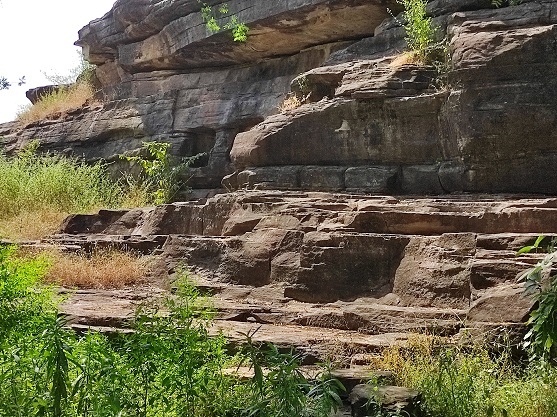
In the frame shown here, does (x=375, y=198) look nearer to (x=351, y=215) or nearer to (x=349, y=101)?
(x=351, y=215)

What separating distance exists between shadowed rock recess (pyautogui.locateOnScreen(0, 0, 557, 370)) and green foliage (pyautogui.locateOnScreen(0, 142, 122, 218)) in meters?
1.79

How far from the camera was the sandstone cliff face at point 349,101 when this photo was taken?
8.19 meters

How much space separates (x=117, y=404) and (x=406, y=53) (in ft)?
25.2

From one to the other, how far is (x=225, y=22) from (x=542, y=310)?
10620 millimetres

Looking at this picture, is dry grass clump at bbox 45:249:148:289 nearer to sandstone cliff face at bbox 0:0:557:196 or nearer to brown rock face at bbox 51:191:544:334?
brown rock face at bbox 51:191:544:334

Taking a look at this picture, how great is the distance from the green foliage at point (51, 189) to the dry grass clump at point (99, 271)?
3.75 metres

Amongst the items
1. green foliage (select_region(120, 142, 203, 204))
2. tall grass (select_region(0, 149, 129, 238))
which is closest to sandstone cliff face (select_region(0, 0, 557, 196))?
green foliage (select_region(120, 142, 203, 204))

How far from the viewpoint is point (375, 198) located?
8.38m

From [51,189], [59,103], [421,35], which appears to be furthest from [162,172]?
[421,35]

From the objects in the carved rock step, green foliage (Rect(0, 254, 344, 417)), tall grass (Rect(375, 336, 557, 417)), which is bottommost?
tall grass (Rect(375, 336, 557, 417))

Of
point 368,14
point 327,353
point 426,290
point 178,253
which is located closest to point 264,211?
point 178,253

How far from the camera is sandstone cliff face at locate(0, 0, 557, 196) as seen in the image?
8.19 m

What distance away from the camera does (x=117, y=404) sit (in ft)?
11.4

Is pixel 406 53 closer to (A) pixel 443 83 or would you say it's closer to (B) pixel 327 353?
(A) pixel 443 83
